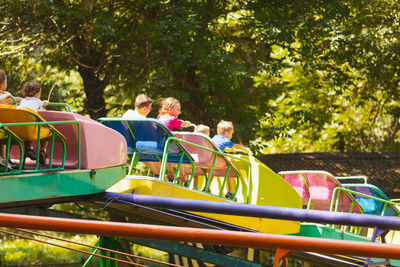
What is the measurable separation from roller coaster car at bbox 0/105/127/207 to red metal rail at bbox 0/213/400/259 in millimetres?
1994

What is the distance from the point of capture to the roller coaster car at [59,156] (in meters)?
3.76

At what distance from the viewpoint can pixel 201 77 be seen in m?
11.9

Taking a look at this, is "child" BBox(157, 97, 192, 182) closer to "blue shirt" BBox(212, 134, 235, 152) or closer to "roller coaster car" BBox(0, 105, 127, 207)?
"blue shirt" BBox(212, 134, 235, 152)

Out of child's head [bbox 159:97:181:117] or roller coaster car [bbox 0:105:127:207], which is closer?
roller coaster car [bbox 0:105:127:207]

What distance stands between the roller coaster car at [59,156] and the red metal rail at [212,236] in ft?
6.54

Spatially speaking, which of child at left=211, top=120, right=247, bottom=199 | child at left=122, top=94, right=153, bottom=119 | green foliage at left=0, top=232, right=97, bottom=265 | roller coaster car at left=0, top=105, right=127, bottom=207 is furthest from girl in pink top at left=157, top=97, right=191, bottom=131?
green foliage at left=0, top=232, right=97, bottom=265

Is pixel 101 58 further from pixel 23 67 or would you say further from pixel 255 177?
pixel 255 177

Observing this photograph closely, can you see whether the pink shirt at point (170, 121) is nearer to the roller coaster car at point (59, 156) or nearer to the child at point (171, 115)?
the child at point (171, 115)

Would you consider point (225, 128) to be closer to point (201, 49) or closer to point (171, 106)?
point (171, 106)

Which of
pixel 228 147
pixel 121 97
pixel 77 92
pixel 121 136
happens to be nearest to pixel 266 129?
pixel 121 97

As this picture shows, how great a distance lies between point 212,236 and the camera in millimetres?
1699

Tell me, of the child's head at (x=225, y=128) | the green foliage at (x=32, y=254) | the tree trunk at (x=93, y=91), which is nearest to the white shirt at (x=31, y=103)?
the child's head at (x=225, y=128)

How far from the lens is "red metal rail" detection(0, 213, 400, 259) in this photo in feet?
5.40

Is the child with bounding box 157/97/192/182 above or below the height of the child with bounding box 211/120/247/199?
above
